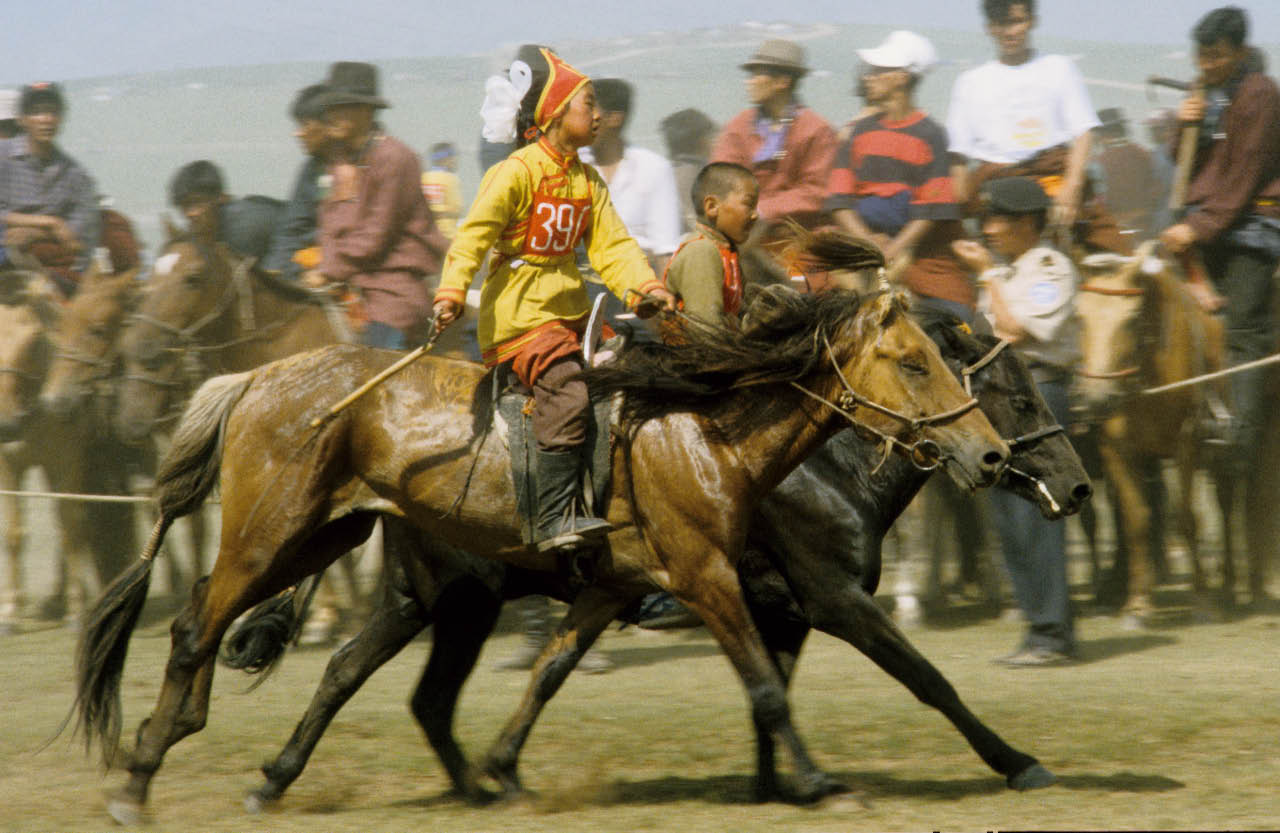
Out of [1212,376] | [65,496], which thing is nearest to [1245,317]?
[1212,376]

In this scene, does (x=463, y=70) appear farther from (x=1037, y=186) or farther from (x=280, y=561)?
(x=280, y=561)

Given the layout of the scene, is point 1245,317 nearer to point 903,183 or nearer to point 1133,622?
point 1133,622

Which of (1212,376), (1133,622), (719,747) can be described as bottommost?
(1133,622)

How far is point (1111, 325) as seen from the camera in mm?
9336

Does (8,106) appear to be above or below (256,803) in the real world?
above

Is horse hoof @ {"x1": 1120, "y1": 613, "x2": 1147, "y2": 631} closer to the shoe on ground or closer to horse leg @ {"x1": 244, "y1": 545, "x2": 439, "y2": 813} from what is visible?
the shoe on ground

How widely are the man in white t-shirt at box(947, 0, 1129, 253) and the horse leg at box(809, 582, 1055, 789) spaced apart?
4.40m

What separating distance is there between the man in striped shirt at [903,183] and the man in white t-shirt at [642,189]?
0.89 m

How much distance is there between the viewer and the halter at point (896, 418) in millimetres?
5555

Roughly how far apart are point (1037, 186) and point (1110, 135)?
3597 mm

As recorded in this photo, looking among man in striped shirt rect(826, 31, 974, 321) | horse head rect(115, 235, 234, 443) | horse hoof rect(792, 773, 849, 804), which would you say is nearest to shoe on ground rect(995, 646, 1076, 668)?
man in striped shirt rect(826, 31, 974, 321)

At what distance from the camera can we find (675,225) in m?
9.85

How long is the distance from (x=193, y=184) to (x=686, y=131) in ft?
9.96

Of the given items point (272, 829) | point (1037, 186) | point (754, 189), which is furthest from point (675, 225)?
point (272, 829)
